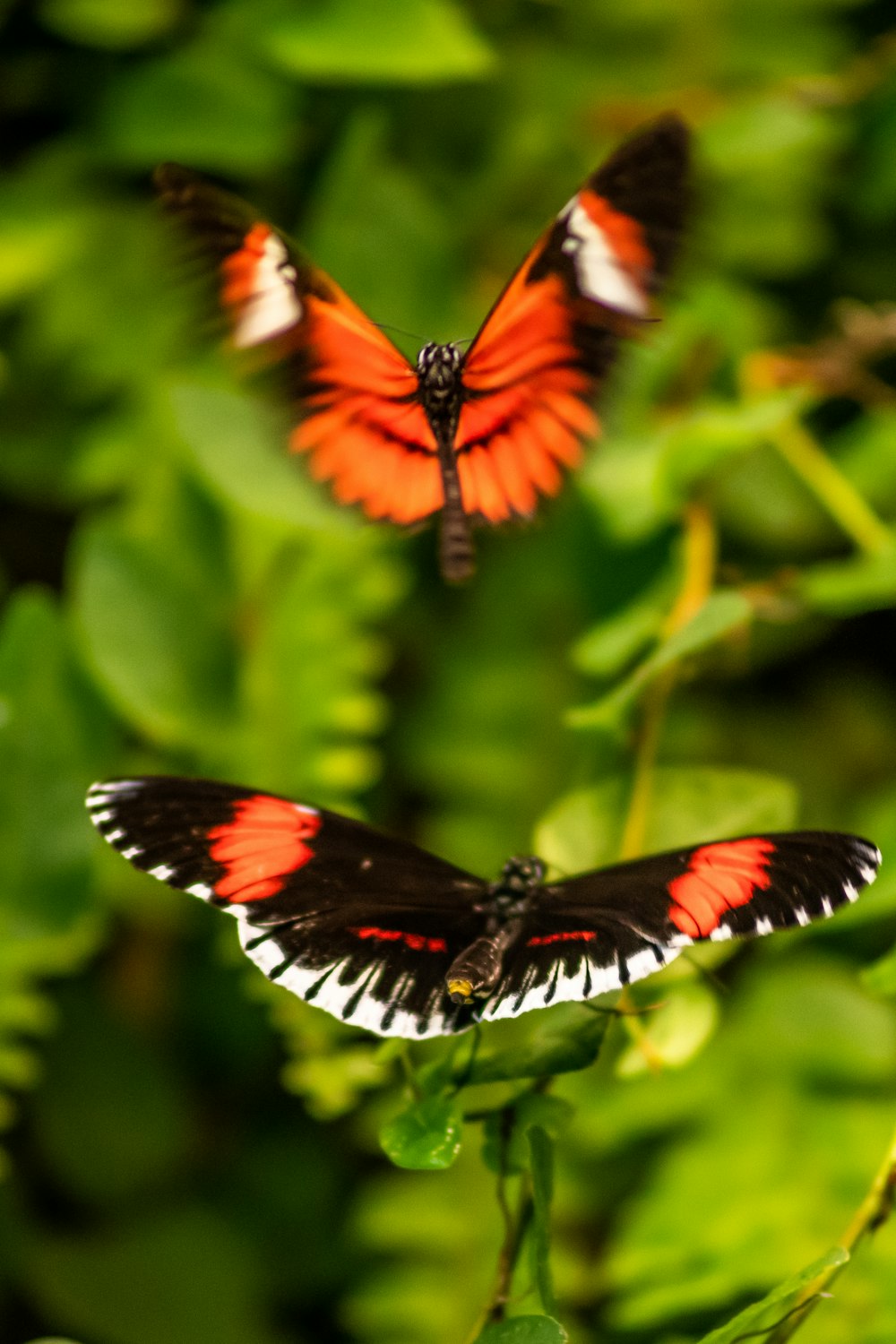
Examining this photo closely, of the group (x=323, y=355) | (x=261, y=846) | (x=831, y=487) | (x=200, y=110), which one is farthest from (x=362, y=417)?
(x=200, y=110)

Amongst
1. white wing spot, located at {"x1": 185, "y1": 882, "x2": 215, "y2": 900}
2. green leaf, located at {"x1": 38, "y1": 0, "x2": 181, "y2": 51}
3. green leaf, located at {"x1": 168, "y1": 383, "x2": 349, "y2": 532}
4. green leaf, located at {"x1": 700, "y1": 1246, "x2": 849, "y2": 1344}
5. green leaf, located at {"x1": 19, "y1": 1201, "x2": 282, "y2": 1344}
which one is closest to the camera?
green leaf, located at {"x1": 700, "y1": 1246, "x2": 849, "y2": 1344}

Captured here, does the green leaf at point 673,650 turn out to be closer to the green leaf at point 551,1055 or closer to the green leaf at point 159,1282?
the green leaf at point 551,1055

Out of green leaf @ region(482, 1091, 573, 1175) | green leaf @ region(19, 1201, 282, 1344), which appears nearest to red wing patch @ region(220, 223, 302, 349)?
green leaf @ region(482, 1091, 573, 1175)

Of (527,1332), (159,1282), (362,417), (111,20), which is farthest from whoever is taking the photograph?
(159,1282)

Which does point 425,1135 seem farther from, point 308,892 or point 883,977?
point 883,977

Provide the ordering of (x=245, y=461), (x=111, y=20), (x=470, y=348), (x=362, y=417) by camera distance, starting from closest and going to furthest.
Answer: (x=470, y=348), (x=362, y=417), (x=245, y=461), (x=111, y=20)

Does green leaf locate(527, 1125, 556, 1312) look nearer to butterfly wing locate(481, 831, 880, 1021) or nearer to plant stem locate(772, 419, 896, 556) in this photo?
butterfly wing locate(481, 831, 880, 1021)

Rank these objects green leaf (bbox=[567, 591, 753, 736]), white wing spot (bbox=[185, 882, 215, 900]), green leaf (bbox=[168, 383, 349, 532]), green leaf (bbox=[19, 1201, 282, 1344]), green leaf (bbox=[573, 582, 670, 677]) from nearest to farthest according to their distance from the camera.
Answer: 1. white wing spot (bbox=[185, 882, 215, 900])
2. green leaf (bbox=[567, 591, 753, 736])
3. green leaf (bbox=[573, 582, 670, 677])
4. green leaf (bbox=[168, 383, 349, 532])
5. green leaf (bbox=[19, 1201, 282, 1344])
